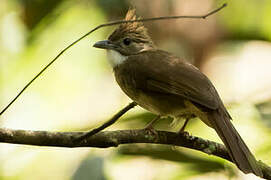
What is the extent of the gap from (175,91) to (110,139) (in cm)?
76

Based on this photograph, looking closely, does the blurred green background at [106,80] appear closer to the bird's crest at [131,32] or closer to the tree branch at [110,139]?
the tree branch at [110,139]

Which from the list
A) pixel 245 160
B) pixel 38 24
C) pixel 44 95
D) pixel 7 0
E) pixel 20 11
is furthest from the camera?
pixel 44 95

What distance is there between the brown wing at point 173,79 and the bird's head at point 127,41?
0.36 meters

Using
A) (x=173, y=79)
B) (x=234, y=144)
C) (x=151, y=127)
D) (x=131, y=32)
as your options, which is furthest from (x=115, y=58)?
(x=234, y=144)

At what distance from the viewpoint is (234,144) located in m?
3.17

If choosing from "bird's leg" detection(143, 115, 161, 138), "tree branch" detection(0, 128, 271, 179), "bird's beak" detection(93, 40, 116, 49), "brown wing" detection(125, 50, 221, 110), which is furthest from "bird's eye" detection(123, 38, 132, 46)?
"tree branch" detection(0, 128, 271, 179)

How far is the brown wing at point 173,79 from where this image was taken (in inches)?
136

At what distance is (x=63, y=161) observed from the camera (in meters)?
5.05

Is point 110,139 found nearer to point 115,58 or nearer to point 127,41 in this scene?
point 115,58

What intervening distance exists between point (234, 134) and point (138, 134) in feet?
1.91

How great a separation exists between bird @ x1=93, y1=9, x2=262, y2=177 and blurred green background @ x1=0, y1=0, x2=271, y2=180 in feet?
0.82

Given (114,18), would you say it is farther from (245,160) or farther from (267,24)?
(245,160)

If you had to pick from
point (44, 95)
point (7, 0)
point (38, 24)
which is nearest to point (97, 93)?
point (44, 95)

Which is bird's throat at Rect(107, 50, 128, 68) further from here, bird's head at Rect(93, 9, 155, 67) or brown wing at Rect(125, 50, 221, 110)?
brown wing at Rect(125, 50, 221, 110)
